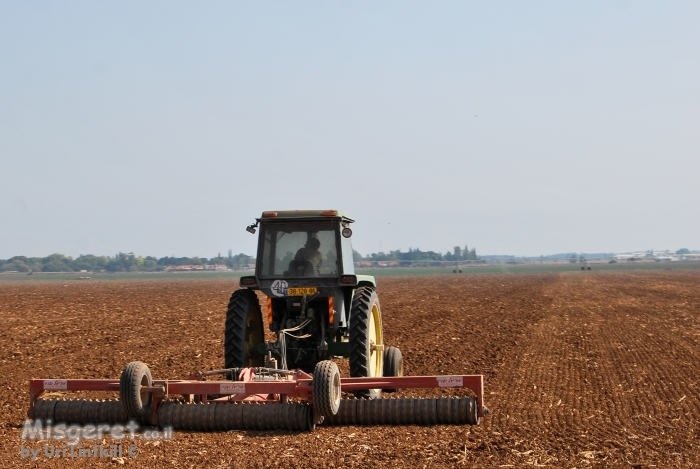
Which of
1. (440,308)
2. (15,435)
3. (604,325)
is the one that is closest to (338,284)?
(15,435)

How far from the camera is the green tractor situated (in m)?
11.0

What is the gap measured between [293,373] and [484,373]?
15.5 ft

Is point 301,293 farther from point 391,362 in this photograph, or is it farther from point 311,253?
point 391,362

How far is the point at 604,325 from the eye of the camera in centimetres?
2238

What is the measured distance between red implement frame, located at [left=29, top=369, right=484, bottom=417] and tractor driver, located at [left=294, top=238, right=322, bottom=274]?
202 centimetres

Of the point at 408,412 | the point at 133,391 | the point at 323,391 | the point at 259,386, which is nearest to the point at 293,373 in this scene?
the point at 259,386

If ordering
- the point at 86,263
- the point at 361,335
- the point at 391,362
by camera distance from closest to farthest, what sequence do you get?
the point at 361,335 → the point at 391,362 → the point at 86,263

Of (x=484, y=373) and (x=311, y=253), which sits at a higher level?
(x=311, y=253)

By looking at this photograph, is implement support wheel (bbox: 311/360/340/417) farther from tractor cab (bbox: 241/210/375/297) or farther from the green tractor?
tractor cab (bbox: 241/210/375/297)

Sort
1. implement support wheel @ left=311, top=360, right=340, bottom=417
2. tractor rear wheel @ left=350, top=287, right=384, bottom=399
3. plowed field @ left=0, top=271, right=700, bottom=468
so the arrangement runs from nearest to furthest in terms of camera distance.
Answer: plowed field @ left=0, top=271, right=700, bottom=468 → implement support wheel @ left=311, top=360, right=340, bottom=417 → tractor rear wheel @ left=350, top=287, right=384, bottom=399

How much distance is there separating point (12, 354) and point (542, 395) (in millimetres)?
9317

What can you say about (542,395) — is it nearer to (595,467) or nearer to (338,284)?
(338,284)

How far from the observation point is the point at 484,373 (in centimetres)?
1374

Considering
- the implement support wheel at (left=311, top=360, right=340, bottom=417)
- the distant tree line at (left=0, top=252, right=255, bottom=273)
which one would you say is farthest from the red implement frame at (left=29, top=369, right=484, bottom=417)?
the distant tree line at (left=0, top=252, right=255, bottom=273)
